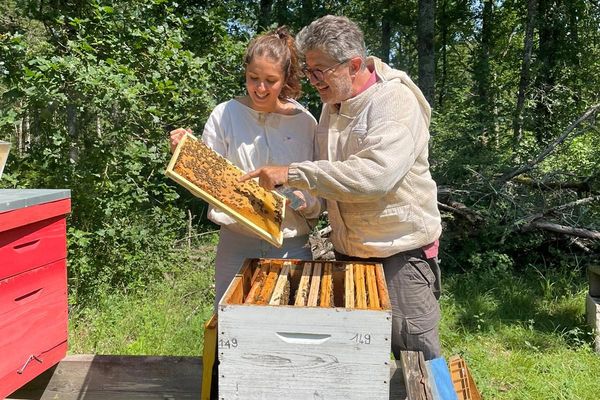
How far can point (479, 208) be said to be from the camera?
5223 mm

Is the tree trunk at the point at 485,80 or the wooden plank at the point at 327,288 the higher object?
the tree trunk at the point at 485,80

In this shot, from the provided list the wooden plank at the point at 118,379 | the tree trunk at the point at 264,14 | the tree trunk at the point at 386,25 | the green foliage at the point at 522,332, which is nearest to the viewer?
the wooden plank at the point at 118,379

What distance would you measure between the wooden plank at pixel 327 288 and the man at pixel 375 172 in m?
0.15

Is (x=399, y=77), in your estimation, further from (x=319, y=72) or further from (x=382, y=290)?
(x=382, y=290)

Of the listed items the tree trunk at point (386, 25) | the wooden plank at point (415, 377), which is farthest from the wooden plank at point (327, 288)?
the tree trunk at point (386, 25)

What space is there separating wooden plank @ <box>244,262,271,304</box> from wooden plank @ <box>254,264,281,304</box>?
0.01 m

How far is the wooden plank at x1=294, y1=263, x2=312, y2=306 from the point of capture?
1.50 m

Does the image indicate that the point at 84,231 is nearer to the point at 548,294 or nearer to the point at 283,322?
the point at 283,322

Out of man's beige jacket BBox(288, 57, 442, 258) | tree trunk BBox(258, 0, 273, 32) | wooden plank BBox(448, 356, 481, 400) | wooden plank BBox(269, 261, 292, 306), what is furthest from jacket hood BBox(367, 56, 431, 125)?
tree trunk BBox(258, 0, 273, 32)

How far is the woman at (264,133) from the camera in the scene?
2.02m

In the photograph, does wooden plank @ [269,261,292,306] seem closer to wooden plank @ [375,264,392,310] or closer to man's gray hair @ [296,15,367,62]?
wooden plank @ [375,264,392,310]

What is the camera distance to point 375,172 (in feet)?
5.38

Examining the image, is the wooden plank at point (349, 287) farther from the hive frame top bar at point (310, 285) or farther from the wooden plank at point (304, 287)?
the wooden plank at point (304, 287)

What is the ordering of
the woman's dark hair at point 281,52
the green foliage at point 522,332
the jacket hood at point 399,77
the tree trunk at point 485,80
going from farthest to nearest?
the tree trunk at point 485,80
the green foliage at point 522,332
the woman's dark hair at point 281,52
the jacket hood at point 399,77
